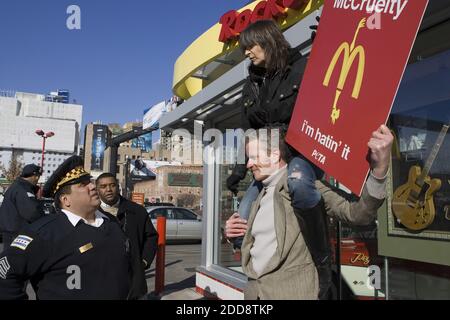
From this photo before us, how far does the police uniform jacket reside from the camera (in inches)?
79.5

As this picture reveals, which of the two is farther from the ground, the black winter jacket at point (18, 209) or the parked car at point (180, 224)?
the black winter jacket at point (18, 209)

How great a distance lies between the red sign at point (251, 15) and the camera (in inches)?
159

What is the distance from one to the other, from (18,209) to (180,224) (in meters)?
10.1

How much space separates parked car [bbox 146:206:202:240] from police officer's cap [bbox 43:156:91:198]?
1252 centimetres

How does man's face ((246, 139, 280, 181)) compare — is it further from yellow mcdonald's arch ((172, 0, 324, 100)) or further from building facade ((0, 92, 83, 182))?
building facade ((0, 92, 83, 182))

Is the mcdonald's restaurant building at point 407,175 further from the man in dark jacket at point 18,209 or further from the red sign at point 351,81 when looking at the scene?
the man in dark jacket at point 18,209

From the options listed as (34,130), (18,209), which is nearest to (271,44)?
(18,209)

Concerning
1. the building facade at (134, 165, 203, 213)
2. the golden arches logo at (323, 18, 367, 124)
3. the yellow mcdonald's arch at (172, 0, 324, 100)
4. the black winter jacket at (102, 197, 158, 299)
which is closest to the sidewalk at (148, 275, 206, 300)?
the black winter jacket at (102, 197, 158, 299)

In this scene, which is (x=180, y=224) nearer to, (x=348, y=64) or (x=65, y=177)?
(x=65, y=177)

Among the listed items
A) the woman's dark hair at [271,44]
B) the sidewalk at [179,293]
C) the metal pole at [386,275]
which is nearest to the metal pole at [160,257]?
the sidewalk at [179,293]

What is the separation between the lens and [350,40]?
1.73 m

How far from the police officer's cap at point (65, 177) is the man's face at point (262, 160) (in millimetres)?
1112

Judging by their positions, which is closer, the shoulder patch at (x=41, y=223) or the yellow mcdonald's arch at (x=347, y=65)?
the yellow mcdonald's arch at (x=347, y=65)
